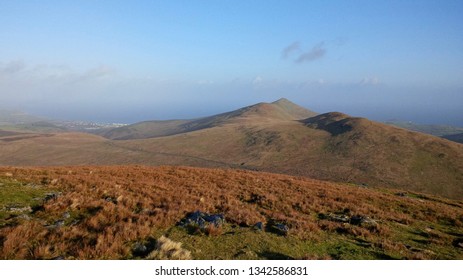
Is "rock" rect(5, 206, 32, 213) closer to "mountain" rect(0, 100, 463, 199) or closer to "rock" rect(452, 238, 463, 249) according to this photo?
"rock" rect(452, 238, 463, 249)

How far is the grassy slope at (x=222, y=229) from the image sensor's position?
9773mm

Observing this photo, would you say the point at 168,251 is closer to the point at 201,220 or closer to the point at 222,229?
the point at 201,220

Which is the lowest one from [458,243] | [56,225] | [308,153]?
[308,153]

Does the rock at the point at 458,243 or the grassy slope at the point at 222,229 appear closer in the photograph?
the grassy slope at the point at 222,229

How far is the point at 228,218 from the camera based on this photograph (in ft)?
45.3

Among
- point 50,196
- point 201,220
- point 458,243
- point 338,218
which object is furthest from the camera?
point 338,218

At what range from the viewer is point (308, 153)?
106062mm

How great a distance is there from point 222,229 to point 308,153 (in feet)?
320

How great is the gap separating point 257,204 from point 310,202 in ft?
12.0

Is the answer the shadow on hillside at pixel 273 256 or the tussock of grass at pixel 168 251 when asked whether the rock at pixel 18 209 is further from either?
the shadow on hillside at pixel 273 256

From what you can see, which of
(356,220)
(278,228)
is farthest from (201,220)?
(356,220)

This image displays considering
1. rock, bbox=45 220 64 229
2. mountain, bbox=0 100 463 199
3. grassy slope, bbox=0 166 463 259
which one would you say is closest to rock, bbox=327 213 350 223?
grassy slope, bbox=0 166 463 259

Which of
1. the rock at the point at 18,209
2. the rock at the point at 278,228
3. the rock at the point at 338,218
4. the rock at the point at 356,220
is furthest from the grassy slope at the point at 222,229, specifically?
the rock at the point at 356,220

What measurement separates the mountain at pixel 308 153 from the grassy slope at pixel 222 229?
1750 inches
